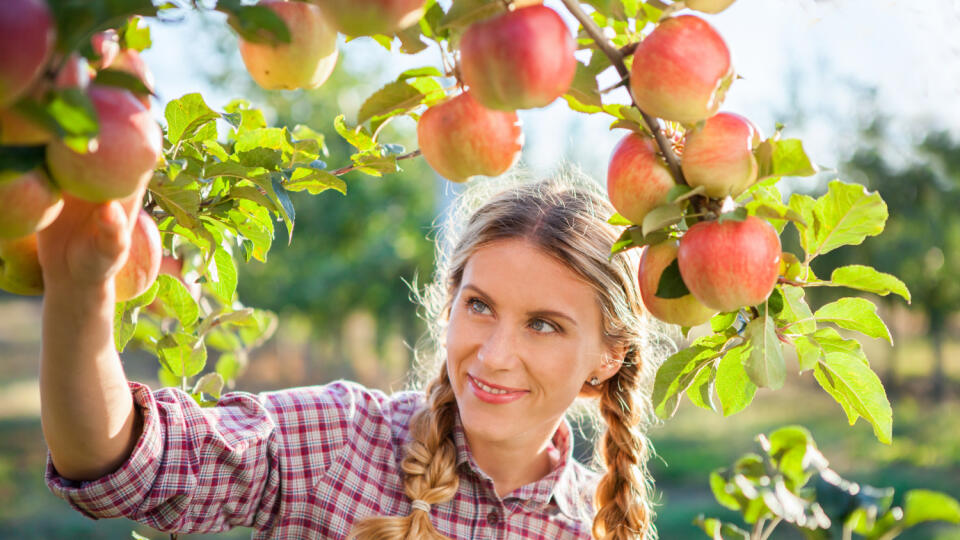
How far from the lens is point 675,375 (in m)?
0.65

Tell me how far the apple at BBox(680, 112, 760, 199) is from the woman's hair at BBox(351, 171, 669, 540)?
2.23 feet

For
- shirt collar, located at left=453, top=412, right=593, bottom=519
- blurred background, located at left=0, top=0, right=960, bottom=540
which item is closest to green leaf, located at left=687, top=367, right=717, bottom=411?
shirt collar, located at left=453, top=412, right=593, bottom=519

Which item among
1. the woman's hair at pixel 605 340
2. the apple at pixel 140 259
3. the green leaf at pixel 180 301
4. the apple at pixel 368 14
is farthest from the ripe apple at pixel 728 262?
the woman's hair at pixel 605 340

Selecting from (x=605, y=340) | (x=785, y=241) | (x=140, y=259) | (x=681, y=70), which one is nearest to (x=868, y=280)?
(x=681, y=70)

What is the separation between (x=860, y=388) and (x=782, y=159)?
9.0 inches

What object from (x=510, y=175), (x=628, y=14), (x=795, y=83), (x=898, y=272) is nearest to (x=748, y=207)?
(x=628, y=14)

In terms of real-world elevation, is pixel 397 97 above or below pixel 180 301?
above

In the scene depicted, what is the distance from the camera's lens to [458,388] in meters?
1.19

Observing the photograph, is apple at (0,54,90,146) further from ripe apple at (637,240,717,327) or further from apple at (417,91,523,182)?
ripe apple at (637,240,717,327)

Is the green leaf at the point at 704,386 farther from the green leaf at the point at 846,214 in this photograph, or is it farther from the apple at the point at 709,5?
the apple at the point at 709,5

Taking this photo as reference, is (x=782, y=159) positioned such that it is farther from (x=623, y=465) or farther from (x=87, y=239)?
(x=623, y=465)

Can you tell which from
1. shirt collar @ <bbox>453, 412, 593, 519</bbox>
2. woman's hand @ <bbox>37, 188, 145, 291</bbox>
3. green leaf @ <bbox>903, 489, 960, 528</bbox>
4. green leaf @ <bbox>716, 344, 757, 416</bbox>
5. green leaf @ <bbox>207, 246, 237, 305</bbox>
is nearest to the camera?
woman's hand @ <bbox>37, 188, 145, 291</bbox>

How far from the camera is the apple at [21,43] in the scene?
1.04 ft

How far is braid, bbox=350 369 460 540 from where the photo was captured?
1.15 metres
